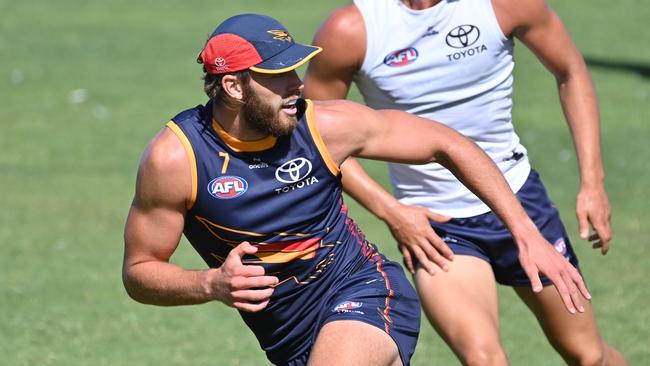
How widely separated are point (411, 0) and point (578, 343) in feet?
5.91

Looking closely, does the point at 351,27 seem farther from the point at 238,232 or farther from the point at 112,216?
the point at 112,216

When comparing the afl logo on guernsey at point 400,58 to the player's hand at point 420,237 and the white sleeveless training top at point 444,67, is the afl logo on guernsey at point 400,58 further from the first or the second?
the player's hand at point 420,237

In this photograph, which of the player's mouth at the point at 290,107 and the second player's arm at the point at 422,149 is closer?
the player's mouth at the point at 290,107

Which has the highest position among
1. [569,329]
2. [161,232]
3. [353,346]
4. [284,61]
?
[284,61]

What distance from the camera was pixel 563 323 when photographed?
593 cm

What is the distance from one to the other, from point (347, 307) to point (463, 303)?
0.76 m

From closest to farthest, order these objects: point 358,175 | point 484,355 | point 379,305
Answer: point 379,305, point 484,355, point 358,175

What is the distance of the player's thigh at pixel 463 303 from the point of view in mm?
5480

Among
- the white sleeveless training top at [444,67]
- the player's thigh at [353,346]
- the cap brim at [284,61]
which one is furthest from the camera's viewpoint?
the white sleeveless training top at [444,67]

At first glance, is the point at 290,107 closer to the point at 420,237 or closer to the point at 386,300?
the point at 386,300

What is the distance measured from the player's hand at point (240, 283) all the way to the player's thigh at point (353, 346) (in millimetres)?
378

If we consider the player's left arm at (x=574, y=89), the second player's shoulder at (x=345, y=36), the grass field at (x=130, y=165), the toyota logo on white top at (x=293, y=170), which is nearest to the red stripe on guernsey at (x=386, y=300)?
the toyota logo on white top at (x=293, y=170)

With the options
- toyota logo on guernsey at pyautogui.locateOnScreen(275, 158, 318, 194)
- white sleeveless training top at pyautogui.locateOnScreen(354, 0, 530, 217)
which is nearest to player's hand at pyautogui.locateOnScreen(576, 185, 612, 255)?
white sleeveless training top at pyautogui.locateOnScreen(354, 0, 530, 217)

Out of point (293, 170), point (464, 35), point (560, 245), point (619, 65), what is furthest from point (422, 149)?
point (619, 65)
